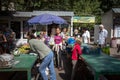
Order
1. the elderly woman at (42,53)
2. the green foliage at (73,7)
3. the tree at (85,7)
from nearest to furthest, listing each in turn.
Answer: the elderly woman at (42,53)
the green foliage at (73,7)
the tree at (85,7)

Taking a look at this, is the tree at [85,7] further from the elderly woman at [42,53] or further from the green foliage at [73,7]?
the elderly woman at [42,53]

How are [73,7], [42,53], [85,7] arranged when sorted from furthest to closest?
[85,7] → [73,7] → [42,53]

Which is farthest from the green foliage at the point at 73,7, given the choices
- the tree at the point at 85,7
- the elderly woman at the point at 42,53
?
the elderly woman at the point at 42,53

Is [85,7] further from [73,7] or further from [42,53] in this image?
[42,53]

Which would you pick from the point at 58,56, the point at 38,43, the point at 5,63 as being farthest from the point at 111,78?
the point at 58,56

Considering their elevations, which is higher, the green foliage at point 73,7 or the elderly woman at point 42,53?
the green foliage at point 73,7

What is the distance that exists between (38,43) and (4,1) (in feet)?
54.6

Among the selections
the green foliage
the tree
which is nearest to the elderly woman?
the green foliage

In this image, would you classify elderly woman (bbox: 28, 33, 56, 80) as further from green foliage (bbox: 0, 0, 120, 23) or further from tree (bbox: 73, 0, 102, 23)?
tree (bbox: 73, 0, 102, 23)

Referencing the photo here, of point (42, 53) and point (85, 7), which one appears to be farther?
point (85, 7)

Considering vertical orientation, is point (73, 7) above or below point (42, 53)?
above

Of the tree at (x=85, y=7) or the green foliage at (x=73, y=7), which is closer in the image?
the green foliage at (x=73, y=7)

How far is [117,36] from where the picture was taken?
28594 mm

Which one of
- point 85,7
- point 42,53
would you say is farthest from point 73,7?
point 42,53
